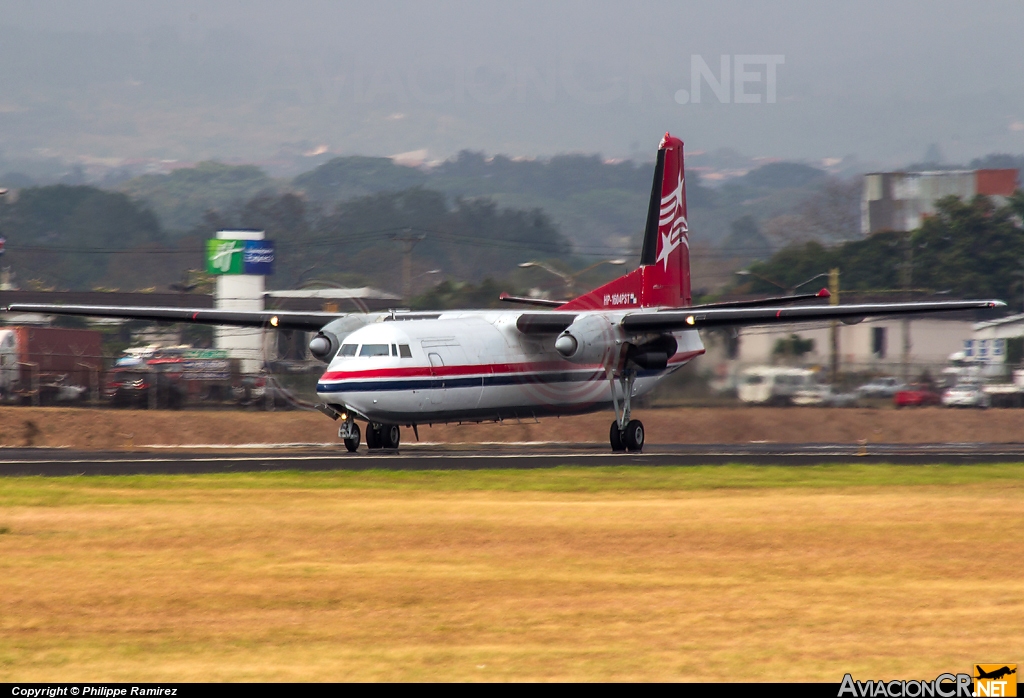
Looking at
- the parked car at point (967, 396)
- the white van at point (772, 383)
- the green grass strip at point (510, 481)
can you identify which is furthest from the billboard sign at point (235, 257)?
the green grass strip at point (510, 481)

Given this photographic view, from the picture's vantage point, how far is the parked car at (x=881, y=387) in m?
45.2

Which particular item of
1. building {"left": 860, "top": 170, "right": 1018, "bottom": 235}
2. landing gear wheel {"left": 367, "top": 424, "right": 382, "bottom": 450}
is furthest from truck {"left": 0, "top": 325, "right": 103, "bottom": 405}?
building {"left": 860, "top": 170, "right": 1018, "bottom": 235}

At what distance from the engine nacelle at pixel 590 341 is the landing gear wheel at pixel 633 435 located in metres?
2.02

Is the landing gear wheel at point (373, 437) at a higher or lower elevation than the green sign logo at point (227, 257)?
lower

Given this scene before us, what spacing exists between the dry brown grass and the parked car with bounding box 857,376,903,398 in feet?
4.91

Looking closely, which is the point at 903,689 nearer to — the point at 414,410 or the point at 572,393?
the point at 414,410

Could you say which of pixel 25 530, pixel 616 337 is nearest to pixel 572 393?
pixel 616 337

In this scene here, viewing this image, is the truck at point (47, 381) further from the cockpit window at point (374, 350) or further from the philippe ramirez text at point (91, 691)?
the philippe ramirez text at point (91, 691)

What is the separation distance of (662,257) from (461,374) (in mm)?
9340

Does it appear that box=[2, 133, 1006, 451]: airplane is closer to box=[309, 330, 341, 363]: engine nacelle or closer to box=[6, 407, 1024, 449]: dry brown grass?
box=[309, 330, 341, 363]: engine nacelle

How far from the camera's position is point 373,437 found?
1209 inches

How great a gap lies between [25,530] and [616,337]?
19.2m

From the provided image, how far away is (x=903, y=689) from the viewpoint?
825 centimetres

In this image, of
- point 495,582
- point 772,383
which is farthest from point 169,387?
point 495,582
